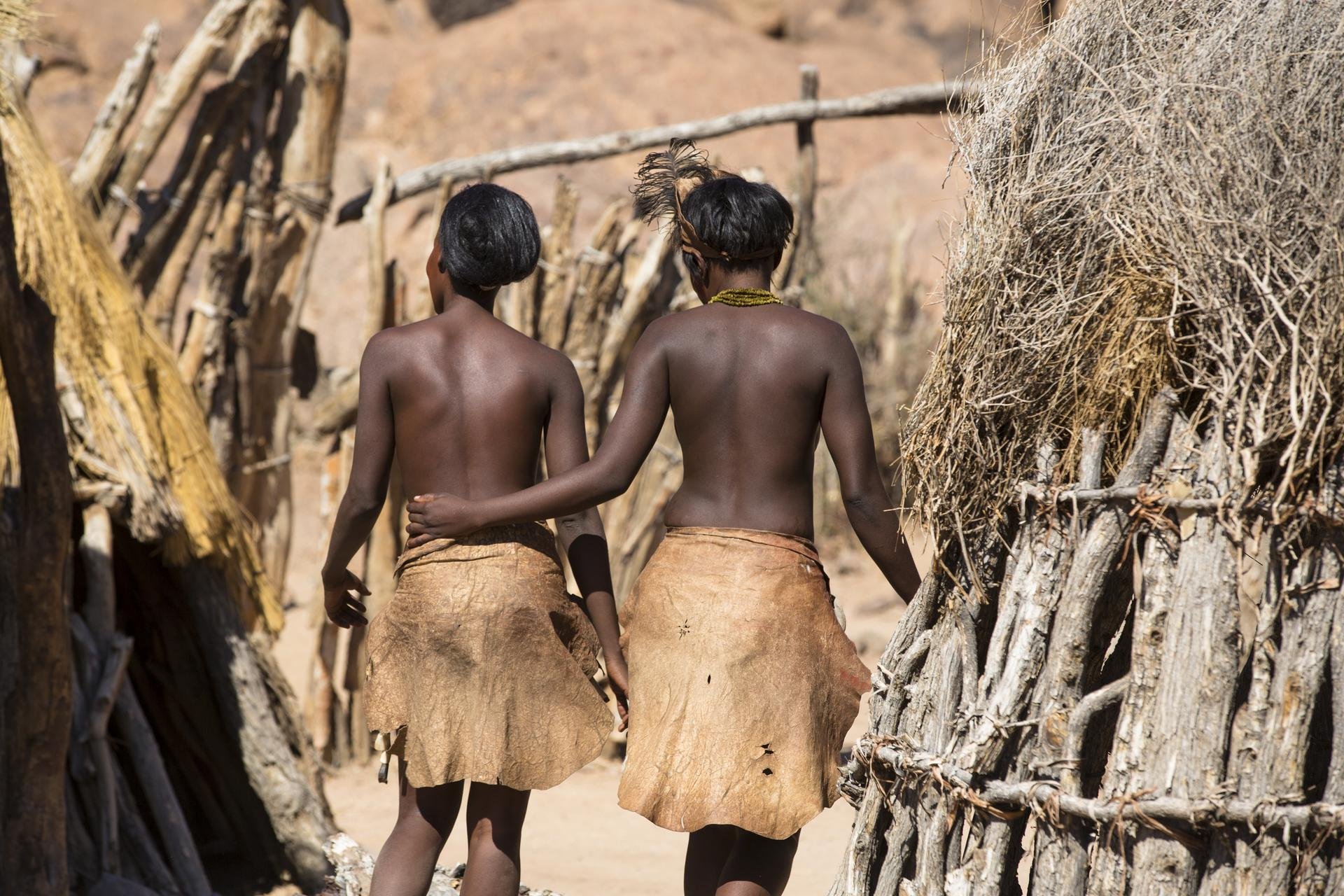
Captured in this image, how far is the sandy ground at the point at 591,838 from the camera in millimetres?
5098

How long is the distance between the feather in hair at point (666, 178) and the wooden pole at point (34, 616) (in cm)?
195

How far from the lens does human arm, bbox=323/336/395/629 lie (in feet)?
9.12

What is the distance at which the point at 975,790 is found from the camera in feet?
8.20

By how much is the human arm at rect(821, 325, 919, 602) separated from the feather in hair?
0.51m

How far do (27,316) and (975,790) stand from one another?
9.49ft

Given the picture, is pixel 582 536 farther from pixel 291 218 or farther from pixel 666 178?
pixel 291 218

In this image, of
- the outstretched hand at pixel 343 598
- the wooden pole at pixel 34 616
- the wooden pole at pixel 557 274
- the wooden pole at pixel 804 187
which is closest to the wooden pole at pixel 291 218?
the wooden pole at pixel 557 274

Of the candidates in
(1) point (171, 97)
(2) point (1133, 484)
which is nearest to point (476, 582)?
(2) point (1133, 484)

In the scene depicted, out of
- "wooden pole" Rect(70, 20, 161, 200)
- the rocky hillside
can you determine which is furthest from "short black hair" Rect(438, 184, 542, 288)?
the rocky hillside

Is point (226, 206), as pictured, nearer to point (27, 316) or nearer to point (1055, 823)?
point (27, 316)

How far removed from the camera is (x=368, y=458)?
9.22ft

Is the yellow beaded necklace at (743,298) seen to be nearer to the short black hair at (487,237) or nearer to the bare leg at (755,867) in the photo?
the short black hair at (487,237)

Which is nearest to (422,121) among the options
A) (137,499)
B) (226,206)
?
(226,206)

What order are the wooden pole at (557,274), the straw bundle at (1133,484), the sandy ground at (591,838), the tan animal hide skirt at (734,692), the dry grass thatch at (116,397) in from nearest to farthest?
the straw bundle at (1133,484), the tan animal hide skirt at (734,692), the dry grass thatch at (116,397), the sandy ground at (591,838), the wooden pole at (557,274)
